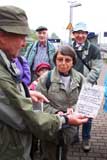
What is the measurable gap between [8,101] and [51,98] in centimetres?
203

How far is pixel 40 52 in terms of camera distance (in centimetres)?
600

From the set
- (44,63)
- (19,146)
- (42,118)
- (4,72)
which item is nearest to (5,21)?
(4,72)

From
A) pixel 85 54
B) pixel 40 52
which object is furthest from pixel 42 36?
pixel 85 54

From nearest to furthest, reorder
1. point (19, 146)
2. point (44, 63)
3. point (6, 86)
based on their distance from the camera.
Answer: point (6, 86)
point (19, 146)
point (44, 63)

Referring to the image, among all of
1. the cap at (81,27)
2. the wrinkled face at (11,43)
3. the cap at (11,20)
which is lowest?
the cap at (81,27)

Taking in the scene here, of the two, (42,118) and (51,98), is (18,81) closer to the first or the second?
(42,118)

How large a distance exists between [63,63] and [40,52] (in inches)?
77.3

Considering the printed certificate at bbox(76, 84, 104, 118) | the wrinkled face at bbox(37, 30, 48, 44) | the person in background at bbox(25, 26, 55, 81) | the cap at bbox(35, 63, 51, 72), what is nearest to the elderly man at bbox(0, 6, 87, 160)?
Result: the printed certificate at bbox(76, 84, 104, 118)

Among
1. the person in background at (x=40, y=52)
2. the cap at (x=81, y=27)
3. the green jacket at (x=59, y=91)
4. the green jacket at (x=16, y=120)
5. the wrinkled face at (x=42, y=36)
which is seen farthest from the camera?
the wrinkled face at (x=42, y=36)

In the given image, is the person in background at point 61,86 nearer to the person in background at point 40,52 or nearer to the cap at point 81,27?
the cap at point 81,27

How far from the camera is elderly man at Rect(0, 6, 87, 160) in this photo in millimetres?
2082

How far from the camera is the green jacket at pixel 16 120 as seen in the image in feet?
6.81

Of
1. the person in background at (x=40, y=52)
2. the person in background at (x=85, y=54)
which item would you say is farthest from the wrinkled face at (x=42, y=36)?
the person in background at (x=85, y=54)

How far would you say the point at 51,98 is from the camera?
4.09 meters
